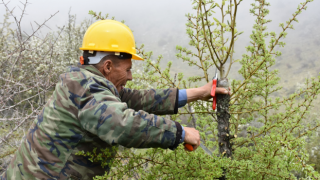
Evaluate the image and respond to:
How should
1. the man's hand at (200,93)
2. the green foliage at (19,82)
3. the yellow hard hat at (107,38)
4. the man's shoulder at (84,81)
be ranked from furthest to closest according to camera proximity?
the green foliage at (19,82) → the man's hand at (200,93) → the yellow hard hat at (107,38) → the man's shoulder at (84,81)

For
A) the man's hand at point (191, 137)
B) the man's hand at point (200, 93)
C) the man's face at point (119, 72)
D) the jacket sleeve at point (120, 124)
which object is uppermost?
the man's face at point (119, 72)

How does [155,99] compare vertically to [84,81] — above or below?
below

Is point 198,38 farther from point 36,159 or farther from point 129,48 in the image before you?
point 36,159

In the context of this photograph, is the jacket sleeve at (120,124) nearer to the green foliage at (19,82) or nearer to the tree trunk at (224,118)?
the tree trunk at (224,118)

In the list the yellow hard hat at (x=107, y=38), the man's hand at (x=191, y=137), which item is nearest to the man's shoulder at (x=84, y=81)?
the yellow hard hat at (x=107, y=38)

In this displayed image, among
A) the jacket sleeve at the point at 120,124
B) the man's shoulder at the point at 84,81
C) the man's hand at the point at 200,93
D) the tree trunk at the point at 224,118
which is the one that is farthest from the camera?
the man's hand at the point at 200,93

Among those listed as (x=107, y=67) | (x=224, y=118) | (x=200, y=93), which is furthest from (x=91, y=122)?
(x=224, y=118)

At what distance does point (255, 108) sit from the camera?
8.07 ft

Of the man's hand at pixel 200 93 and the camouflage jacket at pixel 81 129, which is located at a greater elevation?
the man's hand at pixel 200 93

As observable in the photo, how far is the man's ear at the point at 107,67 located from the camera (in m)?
1.88

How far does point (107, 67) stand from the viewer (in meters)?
1.90

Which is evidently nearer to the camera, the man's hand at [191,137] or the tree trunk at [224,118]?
the man's hand at [191,137]

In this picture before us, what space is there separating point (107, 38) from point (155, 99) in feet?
3.16

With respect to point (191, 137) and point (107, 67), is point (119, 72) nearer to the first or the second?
point (107, 67)
